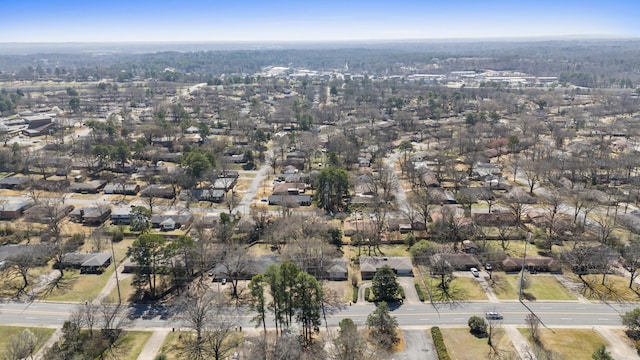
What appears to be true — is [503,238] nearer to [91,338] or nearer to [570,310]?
[570,310]

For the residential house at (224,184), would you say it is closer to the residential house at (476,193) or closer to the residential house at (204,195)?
the residential house at (204,195)

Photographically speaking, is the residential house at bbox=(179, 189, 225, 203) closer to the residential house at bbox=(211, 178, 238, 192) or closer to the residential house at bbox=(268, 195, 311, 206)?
the residential house at bbox=(211, 178, 238, 192)

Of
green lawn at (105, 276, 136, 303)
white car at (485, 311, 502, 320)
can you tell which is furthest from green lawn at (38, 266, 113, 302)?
white car at (485, 311, 502, 320)

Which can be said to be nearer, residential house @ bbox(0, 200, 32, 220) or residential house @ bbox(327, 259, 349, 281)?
residential house @ bbox(327, 259, 349, 281)

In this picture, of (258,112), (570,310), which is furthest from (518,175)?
(258,112)

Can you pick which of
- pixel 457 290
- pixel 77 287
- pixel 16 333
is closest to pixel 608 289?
pixel 457 290

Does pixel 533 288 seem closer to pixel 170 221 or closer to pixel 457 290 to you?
pixel 457 290

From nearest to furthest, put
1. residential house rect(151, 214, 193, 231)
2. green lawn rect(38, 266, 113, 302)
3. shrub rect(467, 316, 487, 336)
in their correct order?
shrub rect(467, 316, 487, 336)
green lawn rect(38, 266, 113, 302)
residential house rect(151, 214, 193, 231)
